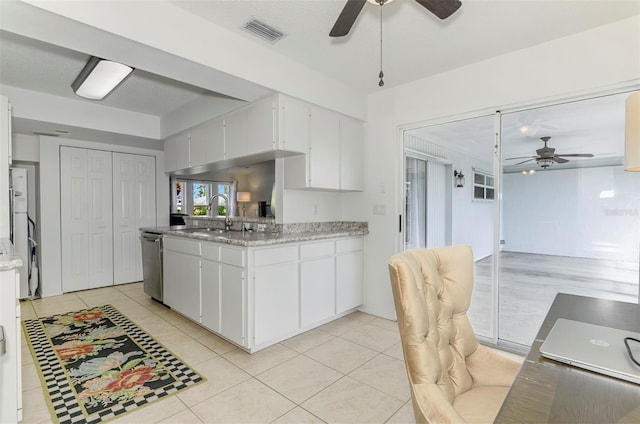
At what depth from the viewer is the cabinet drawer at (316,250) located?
122 inches

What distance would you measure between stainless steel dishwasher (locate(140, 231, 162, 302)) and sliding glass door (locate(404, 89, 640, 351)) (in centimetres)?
324

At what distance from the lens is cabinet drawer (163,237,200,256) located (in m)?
3.24

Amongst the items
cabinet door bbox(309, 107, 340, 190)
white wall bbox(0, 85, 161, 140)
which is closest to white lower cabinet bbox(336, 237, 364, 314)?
cabinet door bbox(309, 107, 340, 190)

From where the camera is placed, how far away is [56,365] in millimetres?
2537

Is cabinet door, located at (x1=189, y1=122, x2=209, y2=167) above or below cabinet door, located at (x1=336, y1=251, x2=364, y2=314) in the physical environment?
above

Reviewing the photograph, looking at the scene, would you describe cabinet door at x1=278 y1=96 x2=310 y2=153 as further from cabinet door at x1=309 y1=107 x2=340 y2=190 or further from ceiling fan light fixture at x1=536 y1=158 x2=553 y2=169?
ceiling fan light fixture at x1=536 y1=158 x2=553 y2=169

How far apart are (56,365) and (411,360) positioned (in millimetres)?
2906

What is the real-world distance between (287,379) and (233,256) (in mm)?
1078

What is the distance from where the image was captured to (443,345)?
129 cm

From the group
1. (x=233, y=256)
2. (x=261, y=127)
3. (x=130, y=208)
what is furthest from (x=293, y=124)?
(x=130, y=208)

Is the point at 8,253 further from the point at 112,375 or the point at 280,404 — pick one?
the point at 280,404

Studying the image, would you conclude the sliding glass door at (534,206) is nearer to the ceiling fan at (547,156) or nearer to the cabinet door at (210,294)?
the ceiling fan at (547,156)

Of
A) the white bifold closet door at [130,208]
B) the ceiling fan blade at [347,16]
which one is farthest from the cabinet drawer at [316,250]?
the white bifold closet door at [130,208]

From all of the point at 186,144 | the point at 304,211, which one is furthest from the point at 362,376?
the point at 186,144
